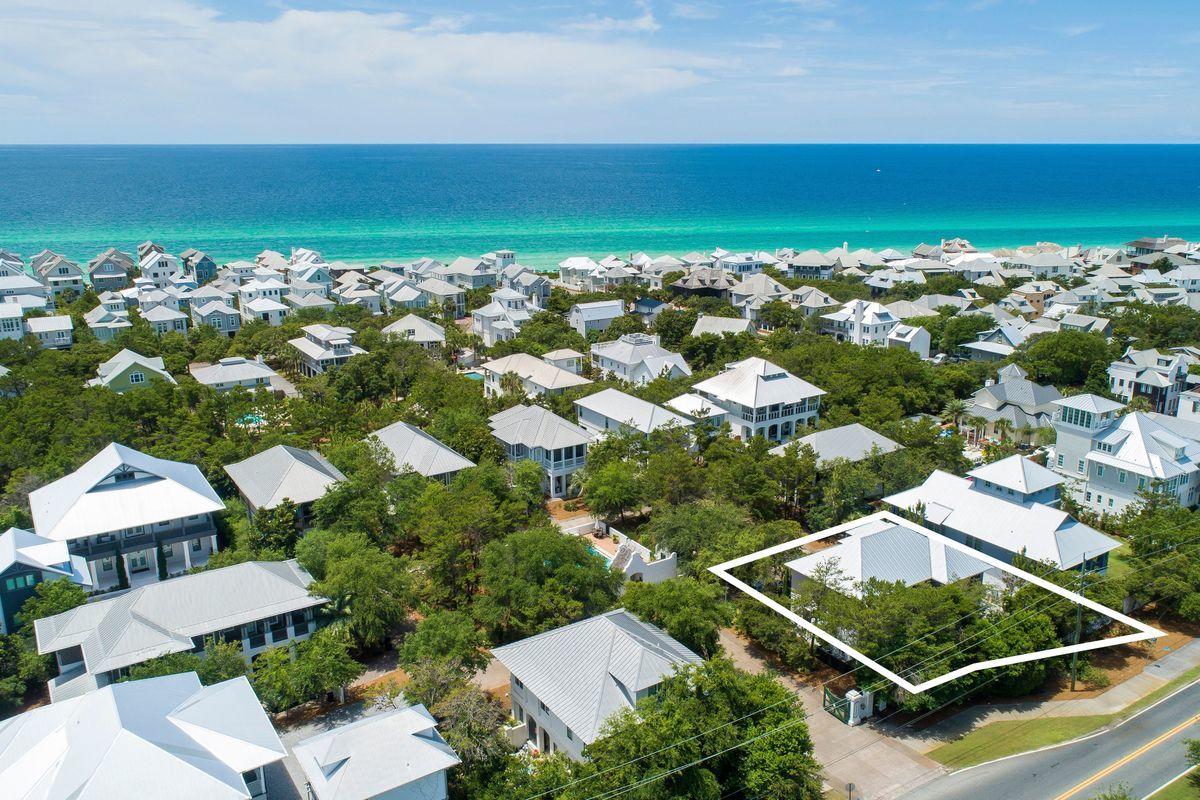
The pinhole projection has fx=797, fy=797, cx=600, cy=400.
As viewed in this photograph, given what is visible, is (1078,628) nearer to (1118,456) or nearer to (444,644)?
(1118,456)

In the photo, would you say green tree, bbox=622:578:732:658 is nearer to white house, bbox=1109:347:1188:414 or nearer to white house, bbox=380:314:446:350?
white house, bbox=1109:347:1188:414

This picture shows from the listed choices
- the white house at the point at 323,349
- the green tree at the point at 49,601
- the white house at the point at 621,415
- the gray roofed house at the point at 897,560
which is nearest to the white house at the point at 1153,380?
the gray roofed house at the point at 897,560

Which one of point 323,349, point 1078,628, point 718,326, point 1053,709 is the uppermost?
point 718,326

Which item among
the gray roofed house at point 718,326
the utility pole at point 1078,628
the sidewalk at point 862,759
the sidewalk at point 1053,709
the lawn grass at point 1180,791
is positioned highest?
the gray roofed house at point 718,326

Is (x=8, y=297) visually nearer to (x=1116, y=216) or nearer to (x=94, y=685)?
(x=94, y=685)

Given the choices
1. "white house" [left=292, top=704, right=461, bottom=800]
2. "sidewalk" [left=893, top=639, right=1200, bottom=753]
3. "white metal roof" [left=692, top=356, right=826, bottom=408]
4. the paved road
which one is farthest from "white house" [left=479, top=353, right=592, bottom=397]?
the paved road

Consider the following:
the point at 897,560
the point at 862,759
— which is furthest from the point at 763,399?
the point at 862,759

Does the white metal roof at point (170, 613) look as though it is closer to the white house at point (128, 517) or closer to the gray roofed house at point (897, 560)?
the white house at point (128, 517)
